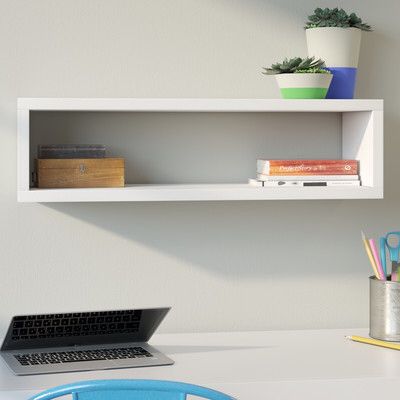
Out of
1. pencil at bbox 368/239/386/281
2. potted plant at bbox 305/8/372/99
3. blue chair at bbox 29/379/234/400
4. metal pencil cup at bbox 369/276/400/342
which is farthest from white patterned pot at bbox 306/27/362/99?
blue chair at bbox 29/379/234/400

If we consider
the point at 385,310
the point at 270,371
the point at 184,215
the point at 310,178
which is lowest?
the point at 270,371

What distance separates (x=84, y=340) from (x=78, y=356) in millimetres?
106

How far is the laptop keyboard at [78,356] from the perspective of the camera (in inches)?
83.7

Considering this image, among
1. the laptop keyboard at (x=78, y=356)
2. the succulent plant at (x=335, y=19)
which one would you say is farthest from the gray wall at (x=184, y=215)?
the laptop keyboard at (x=78, y=356)

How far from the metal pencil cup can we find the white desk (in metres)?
0.07

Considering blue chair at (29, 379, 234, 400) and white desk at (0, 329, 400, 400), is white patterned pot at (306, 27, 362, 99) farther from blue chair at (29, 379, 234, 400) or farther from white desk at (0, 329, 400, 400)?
blue chair at (29, 379, 234, 400)

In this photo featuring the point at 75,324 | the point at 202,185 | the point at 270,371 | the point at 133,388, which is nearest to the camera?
the point at 133,388

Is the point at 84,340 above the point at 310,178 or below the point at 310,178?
below

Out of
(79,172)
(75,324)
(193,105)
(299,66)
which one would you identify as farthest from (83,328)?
(299,66)

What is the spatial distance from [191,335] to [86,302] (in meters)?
0.31

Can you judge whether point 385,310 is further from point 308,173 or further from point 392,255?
point 308,173

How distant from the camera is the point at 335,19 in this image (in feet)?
7.97

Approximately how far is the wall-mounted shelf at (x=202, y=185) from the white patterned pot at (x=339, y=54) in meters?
0.07

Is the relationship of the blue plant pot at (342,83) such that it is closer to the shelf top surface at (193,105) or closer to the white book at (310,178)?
the shelf top surface at (193,105)
